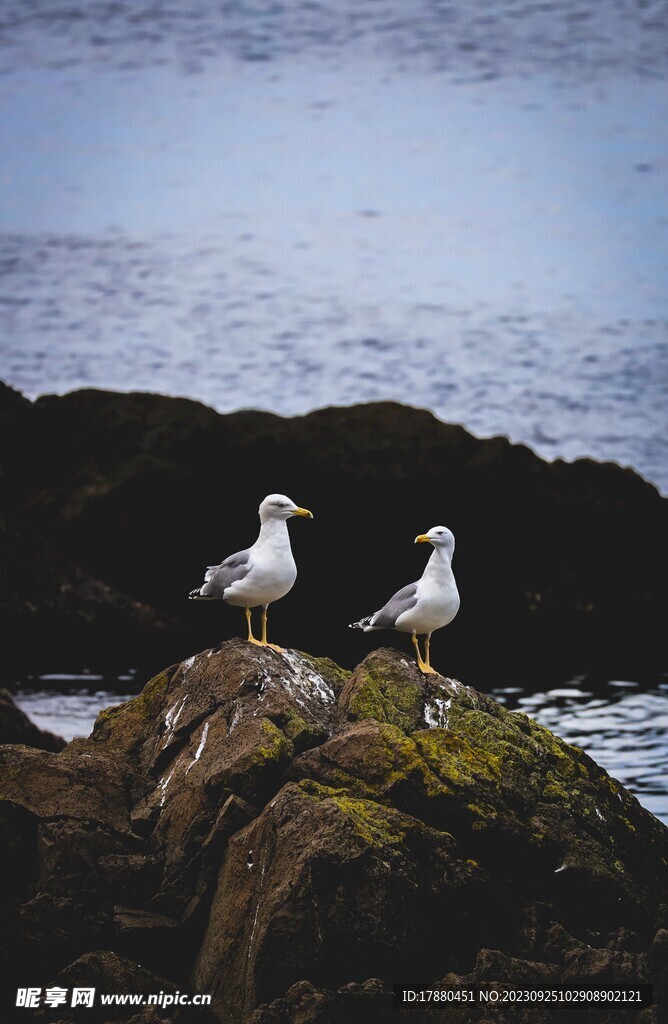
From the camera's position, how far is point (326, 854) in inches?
364

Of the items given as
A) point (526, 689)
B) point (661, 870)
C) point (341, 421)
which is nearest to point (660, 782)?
point (526, 689)

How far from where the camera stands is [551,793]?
406 inches

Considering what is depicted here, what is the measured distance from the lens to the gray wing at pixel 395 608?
34.8ft

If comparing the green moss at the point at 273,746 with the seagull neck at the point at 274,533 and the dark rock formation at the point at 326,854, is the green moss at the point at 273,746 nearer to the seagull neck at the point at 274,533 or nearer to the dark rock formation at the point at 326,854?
the dark rock formation at the point at 326,854

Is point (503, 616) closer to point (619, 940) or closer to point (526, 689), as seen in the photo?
point (526, 689)

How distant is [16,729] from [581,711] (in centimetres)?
1028

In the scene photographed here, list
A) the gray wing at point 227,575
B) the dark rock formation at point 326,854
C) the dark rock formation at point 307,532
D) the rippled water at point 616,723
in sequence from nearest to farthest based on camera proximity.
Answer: the dark rock formation at point 326,854
the gray wing at point 227,575
the rippled water at point 616,723
the dark rock formation at point 307,532

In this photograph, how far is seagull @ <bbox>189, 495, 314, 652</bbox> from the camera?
34.3 feet

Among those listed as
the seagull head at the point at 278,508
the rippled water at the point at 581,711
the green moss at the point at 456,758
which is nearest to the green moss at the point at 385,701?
the green moss at the point at 456,758

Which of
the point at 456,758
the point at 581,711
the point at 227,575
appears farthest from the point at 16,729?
the point at 581,711

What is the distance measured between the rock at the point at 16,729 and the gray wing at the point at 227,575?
5.69 m

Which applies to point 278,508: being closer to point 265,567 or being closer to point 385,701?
point 265,567

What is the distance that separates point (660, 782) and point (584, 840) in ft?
30.6

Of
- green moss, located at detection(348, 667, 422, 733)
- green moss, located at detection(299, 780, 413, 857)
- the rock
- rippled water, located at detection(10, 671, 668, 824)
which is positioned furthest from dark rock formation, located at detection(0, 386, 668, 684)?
green moss, located at detection(299, 780, 413, 857)
